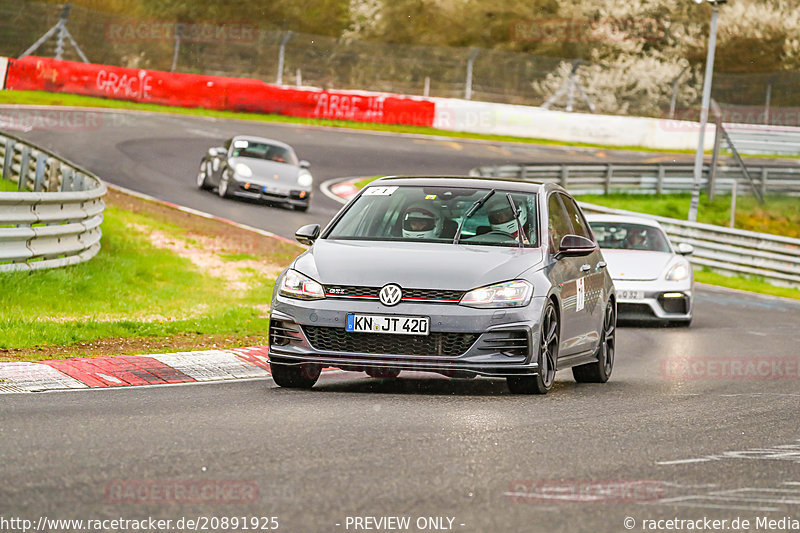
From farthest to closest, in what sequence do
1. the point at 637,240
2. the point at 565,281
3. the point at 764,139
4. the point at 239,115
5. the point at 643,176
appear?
1. the point at 764,139
2. the point at 239,115
3. the point at 643,176
4. the point at 637,240
5. the point at 565,281

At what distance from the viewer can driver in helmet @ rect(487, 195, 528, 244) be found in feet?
31.9

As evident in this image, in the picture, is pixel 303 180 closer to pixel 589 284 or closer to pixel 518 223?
pixel 589 284

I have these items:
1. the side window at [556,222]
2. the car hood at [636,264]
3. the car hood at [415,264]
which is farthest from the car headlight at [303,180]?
the car hood at [415,264]

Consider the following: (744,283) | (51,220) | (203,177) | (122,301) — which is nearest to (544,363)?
(122,301)

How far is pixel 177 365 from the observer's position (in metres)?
10.2

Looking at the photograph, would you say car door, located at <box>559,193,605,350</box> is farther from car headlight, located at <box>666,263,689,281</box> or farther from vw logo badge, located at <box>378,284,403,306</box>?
car headlight, located at <box>666,263,689,281</box>

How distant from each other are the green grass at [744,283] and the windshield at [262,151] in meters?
8.74

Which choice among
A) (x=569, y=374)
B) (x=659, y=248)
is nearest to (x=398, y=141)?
(x=659, y=248)

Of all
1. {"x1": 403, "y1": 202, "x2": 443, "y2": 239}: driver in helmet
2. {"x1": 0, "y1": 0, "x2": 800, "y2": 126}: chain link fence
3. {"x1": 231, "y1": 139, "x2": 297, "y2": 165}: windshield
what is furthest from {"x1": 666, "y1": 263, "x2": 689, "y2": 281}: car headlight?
{"x1": 0, "y1": 0, "x2": 800, "y2": 126}: chain link fence

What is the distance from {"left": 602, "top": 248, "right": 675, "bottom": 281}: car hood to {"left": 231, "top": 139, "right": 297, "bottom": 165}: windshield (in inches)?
456

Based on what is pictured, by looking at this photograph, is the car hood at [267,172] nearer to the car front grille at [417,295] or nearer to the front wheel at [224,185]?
the front wheel at [224,185]

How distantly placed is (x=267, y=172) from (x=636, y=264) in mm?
11920

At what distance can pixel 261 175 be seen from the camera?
27.7 meters

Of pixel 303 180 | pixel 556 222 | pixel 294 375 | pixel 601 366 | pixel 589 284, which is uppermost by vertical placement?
pixel 556 222
